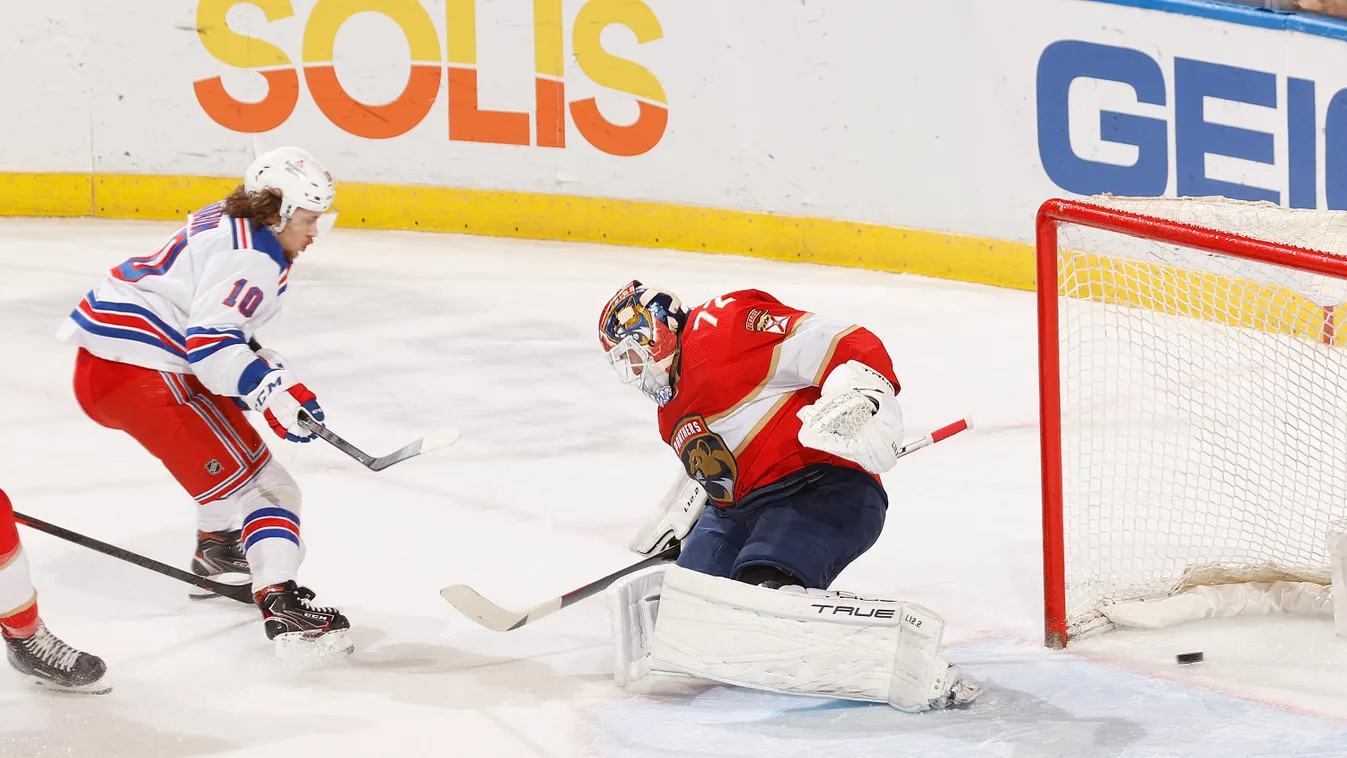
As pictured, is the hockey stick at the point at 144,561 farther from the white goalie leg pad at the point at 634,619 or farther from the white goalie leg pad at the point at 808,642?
the white goalie leg pad at the point at 808,642

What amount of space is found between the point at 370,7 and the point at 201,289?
154 inches

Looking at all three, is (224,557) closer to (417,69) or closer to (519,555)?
(519,555)

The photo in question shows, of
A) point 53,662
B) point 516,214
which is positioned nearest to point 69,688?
point 53,662

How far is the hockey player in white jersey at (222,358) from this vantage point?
306cm

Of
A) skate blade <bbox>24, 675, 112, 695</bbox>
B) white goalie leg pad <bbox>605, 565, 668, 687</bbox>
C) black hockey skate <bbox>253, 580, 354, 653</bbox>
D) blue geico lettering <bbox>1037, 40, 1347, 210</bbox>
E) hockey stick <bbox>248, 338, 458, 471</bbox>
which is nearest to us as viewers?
white goalie leg pad <bbox>605, 565, 668, 687</bbox>

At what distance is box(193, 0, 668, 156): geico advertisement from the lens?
21.6 feet

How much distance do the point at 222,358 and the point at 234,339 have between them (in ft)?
0.14

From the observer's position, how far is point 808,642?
8.46ft

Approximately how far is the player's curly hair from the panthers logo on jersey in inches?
35.7

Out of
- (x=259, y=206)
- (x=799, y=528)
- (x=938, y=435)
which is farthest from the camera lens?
(x=938, y=435)

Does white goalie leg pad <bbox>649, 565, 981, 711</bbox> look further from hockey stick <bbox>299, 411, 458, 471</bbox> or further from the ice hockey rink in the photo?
hockey stick <bbox>299, 411, 458, 471</bbox>

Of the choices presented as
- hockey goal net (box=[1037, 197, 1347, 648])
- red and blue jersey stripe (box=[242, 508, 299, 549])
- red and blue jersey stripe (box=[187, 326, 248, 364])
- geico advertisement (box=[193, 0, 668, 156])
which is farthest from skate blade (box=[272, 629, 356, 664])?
geico advertisement (box=[193, 0, 668, 156])

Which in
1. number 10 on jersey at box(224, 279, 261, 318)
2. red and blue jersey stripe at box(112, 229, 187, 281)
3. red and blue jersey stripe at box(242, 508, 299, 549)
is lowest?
red and blue jersey stripe at box(242, 508, 299, 549)

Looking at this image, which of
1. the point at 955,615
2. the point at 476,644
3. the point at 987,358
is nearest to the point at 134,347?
the point at 476,644
